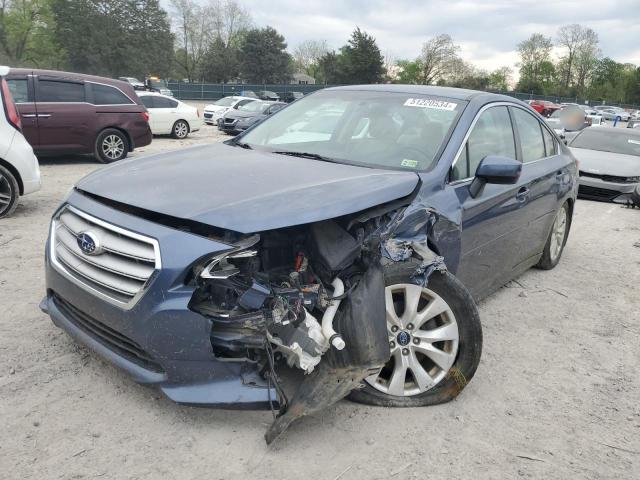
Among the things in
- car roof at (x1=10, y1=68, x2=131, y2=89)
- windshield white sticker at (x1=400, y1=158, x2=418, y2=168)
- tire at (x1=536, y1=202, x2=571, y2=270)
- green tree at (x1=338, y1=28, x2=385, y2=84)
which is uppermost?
green tree at (x1=338, y1=28, x2=385, y2=84)

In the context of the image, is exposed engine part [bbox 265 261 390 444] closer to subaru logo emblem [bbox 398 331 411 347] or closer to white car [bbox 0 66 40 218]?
subaru logo emblem [bbox 398 331 411 347]

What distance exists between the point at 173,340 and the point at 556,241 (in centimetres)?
454

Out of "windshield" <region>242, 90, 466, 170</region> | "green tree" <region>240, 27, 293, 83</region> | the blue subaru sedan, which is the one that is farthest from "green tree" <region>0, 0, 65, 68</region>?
the blue subaru sedan

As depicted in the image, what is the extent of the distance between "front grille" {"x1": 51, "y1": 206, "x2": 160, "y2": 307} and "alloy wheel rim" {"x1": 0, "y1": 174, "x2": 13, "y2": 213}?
4112 mm

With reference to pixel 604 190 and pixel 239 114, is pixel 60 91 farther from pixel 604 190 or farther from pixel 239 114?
pixel 239 114

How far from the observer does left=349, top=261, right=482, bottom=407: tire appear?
118 inches

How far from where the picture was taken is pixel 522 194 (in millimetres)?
4383

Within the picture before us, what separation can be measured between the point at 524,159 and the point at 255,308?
3.00m

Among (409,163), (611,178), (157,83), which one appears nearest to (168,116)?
(611,178)

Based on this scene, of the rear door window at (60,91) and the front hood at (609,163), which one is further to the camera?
the front hood at (609,163)

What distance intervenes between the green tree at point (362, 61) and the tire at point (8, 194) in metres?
65.0

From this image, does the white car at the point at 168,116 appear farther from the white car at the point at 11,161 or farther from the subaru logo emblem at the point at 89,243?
the subaru logo emblem at the point at 89,243

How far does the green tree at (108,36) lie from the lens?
200 feet

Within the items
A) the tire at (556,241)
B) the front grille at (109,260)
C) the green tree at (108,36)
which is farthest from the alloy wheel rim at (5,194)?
the green tree at (108,36)
